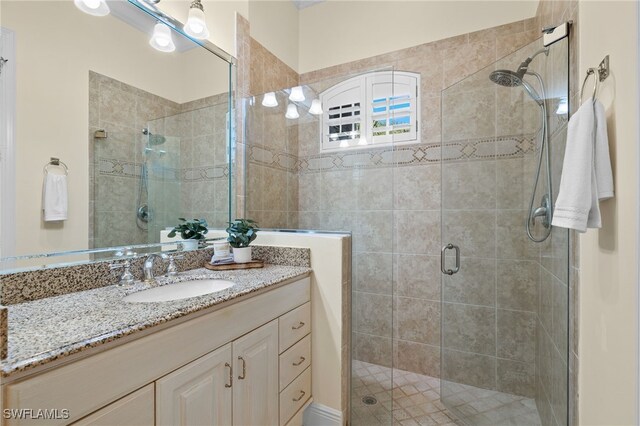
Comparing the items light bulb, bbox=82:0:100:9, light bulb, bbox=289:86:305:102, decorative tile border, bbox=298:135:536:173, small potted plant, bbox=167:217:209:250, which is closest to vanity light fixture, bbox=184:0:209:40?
light bulb, bbox=82:0:100:9

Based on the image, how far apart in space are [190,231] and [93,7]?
1175 millimetres

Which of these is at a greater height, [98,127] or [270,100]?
[270,100]

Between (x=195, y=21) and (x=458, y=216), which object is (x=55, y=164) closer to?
(x=195, y=21)

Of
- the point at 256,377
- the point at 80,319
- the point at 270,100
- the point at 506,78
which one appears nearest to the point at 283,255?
the point at 256,377

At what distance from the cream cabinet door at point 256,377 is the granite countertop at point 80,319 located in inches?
9.1

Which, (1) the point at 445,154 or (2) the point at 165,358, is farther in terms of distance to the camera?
(1) the point at 445,154

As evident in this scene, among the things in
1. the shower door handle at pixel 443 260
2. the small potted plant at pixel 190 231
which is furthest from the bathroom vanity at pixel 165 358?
the shower door handle at pixel 443 260

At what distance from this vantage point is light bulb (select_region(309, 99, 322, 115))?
2.01 metres

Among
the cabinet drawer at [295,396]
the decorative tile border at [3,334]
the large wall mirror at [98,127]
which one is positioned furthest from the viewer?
the cabinet drawer at [295,396]

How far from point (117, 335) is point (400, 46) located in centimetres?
268

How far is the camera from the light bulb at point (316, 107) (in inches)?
79.2

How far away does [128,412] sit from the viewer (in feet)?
2.72

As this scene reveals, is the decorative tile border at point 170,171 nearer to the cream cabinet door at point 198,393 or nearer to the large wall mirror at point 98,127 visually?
the large wall mirror at point 98,127

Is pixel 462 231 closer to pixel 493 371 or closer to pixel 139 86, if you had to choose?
pixel 493 371
